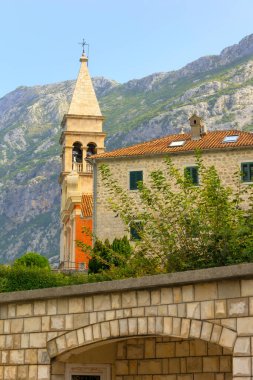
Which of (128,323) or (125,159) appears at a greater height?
(125,159)

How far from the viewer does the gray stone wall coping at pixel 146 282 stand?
13.2 metres

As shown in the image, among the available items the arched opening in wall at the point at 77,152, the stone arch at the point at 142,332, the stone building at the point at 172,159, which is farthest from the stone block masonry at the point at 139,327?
the arched opening in wall at the point at 77,152

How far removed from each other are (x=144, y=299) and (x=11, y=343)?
378cm

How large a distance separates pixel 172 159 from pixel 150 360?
1114 inches

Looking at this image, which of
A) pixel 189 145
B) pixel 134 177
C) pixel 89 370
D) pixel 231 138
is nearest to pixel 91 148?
pixel 134 177

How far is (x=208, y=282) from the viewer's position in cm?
1377

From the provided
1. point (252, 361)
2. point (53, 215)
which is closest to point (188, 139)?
point (252, 361)

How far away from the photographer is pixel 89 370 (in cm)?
1728

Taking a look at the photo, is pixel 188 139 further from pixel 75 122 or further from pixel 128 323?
pixel 128 323

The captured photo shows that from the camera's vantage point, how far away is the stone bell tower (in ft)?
187

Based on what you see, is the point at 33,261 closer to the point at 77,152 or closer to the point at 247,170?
the point at 247,170

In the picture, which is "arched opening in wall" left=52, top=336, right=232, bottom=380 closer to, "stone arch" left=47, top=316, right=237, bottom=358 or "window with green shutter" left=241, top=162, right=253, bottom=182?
"stone arch" left=47, top=316, right=237, bottom=358

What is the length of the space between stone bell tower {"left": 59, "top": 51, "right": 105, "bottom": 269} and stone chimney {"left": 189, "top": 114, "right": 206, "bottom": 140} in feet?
34.8

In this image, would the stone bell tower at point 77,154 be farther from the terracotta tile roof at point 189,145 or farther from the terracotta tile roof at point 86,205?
the terracotta tile roof at point 189,145
